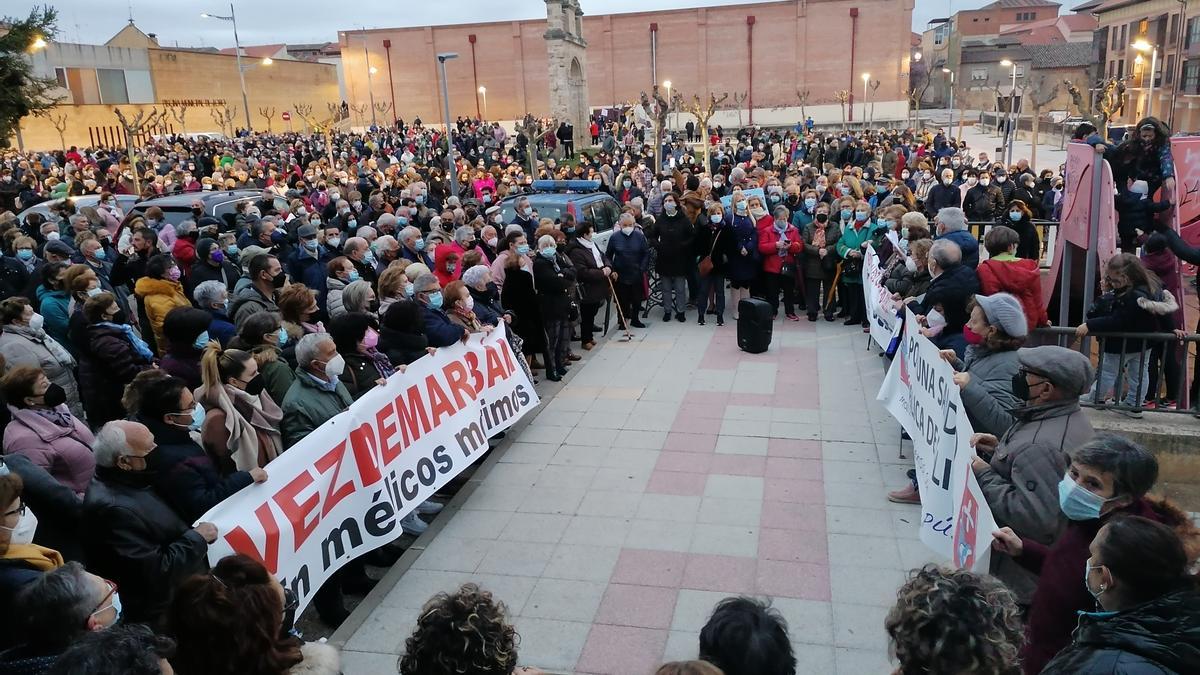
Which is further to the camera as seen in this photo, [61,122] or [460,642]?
[61,122]

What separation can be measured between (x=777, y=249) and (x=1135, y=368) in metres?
5.94

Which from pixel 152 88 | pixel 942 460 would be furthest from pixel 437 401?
pixel 152 88

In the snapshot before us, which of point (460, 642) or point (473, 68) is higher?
point (473, 68)

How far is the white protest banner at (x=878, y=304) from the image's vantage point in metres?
8.84

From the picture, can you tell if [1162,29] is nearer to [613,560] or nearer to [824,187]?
[824,187]

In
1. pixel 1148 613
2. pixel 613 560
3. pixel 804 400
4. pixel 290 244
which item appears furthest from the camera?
pixel 290 244

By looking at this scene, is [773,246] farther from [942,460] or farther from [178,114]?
[178,114]

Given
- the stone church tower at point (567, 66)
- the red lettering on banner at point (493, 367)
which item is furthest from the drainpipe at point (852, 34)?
the red lettering on banner at point (493, 367)

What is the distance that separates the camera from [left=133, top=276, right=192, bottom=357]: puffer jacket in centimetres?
829

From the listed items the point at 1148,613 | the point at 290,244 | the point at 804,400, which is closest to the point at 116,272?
the point at 290,244

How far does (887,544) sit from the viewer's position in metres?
6.11

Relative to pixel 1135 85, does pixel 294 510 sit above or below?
below

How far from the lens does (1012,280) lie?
6.73 metres

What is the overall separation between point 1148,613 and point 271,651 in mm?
2897
